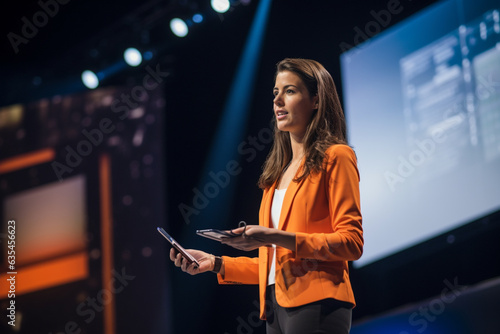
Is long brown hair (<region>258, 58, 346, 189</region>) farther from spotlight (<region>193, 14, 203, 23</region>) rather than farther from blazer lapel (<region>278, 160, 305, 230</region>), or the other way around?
spotlight (<region>193, 14, 203, 23</region>)

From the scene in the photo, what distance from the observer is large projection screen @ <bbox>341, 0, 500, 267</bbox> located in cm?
306

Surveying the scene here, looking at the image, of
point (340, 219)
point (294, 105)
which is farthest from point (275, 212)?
point (294, 105)

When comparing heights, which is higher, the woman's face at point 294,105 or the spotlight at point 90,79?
the spotlight at point 90,79

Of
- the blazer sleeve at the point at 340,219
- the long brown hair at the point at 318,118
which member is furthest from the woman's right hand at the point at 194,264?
the blazer sleeve at the point at 340,219

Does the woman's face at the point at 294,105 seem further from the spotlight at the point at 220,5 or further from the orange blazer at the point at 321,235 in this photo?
the spotlight at the point at 220,5

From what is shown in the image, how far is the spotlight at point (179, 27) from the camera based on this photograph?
4.49m

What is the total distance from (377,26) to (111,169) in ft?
8.46

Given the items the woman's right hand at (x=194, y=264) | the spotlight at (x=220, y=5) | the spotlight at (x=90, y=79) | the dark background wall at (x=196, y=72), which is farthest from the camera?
the spotlight at (x=90, y=79)

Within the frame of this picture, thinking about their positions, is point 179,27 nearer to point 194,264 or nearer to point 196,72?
point 196,72

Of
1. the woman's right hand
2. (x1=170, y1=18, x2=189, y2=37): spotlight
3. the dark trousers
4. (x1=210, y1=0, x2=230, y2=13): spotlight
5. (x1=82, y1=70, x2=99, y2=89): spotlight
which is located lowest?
the dark trousers

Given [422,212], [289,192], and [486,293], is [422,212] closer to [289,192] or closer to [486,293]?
[486,293]

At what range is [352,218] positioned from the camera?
163cm

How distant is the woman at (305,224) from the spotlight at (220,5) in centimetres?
255

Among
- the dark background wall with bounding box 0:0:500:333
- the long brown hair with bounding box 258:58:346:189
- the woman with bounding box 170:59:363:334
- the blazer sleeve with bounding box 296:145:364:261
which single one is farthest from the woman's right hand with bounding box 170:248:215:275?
the dark background wall with bounding box 0:0:500:333
